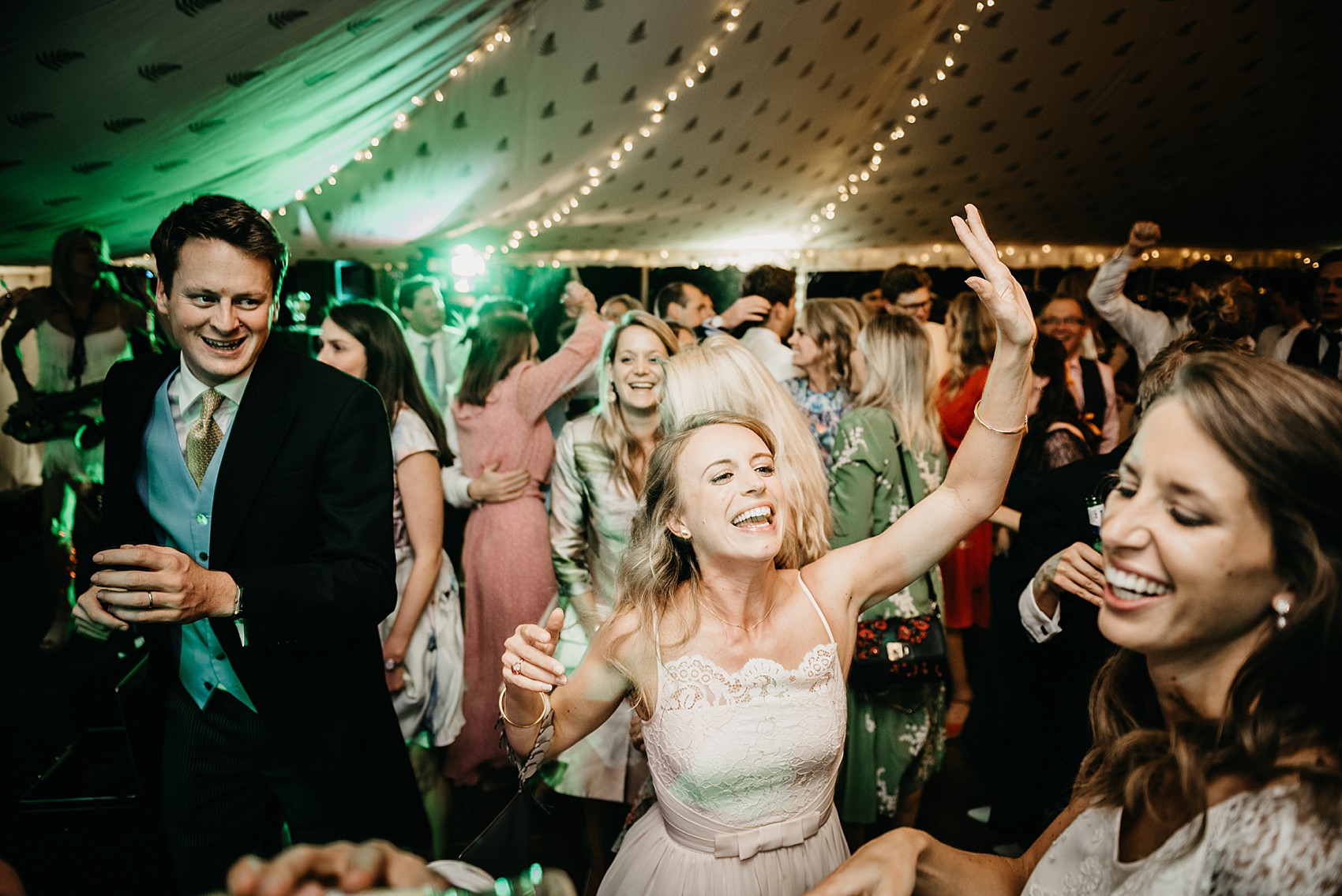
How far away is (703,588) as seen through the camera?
1.60m

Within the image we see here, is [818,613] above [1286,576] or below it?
below

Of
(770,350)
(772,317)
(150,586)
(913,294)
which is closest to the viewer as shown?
(150,586)

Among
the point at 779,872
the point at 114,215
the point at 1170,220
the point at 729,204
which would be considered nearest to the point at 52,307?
the point at 114,215

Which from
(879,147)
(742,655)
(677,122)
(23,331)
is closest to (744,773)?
(742,655)

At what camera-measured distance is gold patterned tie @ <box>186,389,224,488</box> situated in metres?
1.53

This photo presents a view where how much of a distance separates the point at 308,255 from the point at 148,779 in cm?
490

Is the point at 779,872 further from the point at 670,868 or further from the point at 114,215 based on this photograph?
the point at 114,215

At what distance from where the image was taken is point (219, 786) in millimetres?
1553

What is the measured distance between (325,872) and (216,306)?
4.00 feet

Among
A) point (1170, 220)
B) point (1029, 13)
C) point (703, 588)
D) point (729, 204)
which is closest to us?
point (703, 588)

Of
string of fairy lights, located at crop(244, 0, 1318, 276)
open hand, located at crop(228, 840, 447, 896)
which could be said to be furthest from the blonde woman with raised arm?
string of fairy lights, located at crop(244, 0, 1318, 276)

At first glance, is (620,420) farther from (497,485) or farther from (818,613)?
(818,613)

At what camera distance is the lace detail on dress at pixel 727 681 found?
144 cm

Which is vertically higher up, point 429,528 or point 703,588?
point 429,528
